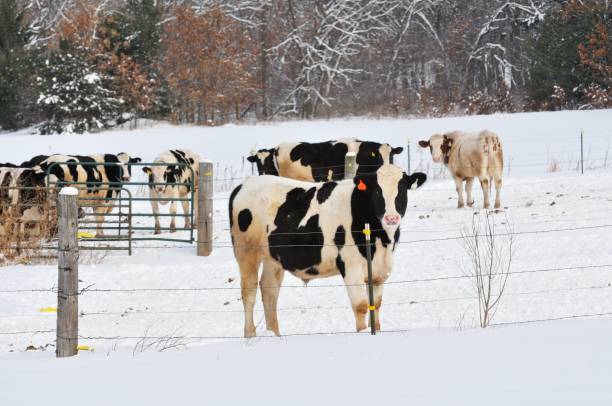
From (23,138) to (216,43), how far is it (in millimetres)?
11902

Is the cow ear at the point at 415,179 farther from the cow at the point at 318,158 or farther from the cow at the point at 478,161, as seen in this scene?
the cow at the point at 318,158

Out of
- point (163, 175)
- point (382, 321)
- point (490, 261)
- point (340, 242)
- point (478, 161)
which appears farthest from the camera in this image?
point (478, 161)

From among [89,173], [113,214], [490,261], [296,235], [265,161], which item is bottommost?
[490,261]

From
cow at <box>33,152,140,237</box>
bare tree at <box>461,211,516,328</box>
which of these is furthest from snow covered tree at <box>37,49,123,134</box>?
bare tree at <box>461,211,516,328</box>

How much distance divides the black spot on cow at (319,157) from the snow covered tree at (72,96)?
72.3 feet

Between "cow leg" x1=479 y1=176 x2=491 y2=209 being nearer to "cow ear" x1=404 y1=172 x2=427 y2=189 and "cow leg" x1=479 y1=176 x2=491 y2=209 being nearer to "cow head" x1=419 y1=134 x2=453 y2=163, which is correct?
"cow head" x1=419 y1=134 x2=453 y2=163

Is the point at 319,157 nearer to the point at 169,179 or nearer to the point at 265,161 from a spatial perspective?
the point at 265,161

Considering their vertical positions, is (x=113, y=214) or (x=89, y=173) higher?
(x=89, y=173)

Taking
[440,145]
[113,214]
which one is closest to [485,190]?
[440,145]

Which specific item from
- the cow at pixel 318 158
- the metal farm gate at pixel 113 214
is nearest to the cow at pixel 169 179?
the metal farm gate at pixel 113 214

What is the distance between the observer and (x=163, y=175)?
16406 millimetres

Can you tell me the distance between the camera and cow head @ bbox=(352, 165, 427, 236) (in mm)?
7973

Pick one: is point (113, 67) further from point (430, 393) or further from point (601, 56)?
point (430, 393)

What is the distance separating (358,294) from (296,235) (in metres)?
0.84
